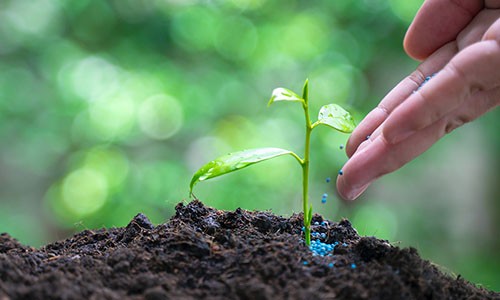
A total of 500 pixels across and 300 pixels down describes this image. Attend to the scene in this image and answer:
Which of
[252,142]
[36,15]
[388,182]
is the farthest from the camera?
[388,182]

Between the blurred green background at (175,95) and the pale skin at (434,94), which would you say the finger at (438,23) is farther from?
the blurred green background at (175,95)

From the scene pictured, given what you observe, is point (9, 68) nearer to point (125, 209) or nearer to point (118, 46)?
point (118, 46)

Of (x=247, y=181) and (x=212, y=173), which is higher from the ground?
(x=247, y=181)

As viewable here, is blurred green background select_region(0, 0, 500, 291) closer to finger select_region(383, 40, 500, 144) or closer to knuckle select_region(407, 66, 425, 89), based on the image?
knuckle select_region(407, 66, 425, 89)

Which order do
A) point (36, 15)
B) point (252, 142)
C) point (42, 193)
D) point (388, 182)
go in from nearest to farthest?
point (252, 142) → point (36, 15) → point (42, 193) → point (388, 182)

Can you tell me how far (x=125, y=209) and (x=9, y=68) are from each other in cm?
89

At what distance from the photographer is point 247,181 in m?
2.18

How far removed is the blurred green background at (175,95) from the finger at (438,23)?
1.18 m

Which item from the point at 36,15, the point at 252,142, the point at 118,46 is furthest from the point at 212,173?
the point at 36,15

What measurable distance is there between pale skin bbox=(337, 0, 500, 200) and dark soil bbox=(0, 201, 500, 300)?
133 mm

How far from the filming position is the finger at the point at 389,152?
0.78 meters

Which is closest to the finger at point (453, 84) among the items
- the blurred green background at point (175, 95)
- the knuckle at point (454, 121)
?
the knuckle at point (454, 121)

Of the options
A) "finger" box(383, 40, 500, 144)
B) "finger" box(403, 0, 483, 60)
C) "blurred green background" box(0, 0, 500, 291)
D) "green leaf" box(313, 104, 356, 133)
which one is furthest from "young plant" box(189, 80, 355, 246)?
"blurred green background" box(0, 0, 500, 291)

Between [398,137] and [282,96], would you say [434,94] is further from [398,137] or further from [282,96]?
[282,96]
